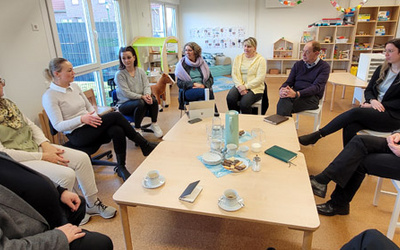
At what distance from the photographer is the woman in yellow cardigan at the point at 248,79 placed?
3098 millimetres

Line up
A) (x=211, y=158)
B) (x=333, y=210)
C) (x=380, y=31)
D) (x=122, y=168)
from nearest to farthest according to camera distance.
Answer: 1. (x=211, y=158)
2. (x=333, y=210)
3. (x=122, y=168)
4. (x=380, y=31)

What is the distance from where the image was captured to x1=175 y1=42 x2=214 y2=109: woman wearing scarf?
3.28 m

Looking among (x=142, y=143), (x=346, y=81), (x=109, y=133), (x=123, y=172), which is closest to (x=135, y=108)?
(x=142, y=143)

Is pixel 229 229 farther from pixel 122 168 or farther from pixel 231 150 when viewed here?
pixel 122 168

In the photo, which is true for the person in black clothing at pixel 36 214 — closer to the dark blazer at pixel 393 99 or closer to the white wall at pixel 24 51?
the white wall at pixel 24 51

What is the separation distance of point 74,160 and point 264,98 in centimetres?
228

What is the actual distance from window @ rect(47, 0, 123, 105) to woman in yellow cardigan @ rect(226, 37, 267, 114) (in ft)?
6.64

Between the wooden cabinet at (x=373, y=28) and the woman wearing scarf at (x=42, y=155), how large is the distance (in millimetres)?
6431

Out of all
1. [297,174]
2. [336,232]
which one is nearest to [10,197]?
[297,174]

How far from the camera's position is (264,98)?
10.7ft

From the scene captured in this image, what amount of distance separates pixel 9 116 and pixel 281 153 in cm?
180

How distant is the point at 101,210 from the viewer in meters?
1.91

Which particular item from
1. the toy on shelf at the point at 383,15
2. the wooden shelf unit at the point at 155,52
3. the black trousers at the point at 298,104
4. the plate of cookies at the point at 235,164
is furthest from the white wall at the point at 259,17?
the plate of cookies at the point at 235,164

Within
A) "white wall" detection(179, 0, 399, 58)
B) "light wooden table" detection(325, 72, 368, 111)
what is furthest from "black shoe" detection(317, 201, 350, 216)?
"white wall" detection(179, 0, 399, 58)
